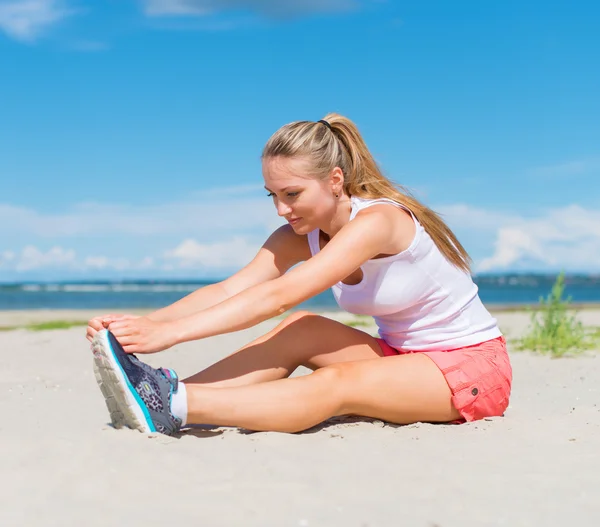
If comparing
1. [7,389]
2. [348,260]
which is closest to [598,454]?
[348,260]

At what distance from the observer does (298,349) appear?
11.0ft

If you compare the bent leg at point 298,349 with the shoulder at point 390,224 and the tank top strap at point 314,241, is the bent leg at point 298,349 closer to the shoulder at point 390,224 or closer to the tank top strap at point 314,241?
the tank top strap at point 314,241

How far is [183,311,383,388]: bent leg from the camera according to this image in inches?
128

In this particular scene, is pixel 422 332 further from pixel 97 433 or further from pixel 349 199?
pixel 97 433

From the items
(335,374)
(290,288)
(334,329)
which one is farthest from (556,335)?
(290,288)

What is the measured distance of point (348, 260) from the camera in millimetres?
2854

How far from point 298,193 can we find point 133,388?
1113mm

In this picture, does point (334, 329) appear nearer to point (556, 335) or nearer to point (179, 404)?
point (179, 404)

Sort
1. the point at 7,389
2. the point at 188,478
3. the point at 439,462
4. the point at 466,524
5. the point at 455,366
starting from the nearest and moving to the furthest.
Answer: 1. the point at 466,524
2. the point at 188,478
3. the point at 439,462
4. the point at 455,366
5. the point at 7,389

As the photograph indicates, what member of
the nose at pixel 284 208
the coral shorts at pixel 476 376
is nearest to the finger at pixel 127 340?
the nose at pixel 284 208

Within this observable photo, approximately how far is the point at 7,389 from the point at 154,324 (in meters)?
2.07

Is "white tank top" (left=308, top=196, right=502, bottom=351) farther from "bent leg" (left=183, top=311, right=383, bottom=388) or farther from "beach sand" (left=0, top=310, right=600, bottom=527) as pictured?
"beach sand" (left=0, top=310, right=600, bottom=527)

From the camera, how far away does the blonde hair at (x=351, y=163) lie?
3.04 metres

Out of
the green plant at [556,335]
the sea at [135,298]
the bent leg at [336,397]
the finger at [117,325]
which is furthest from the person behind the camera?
the sea at [135,298]
